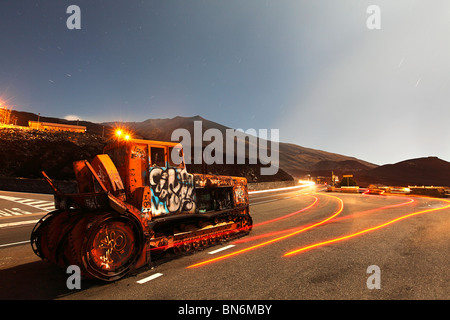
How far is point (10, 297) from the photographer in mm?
3979

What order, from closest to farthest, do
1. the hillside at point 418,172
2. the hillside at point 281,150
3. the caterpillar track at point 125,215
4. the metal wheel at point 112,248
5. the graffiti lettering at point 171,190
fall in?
the metal wheel at point 112,248
the caterpillar track at point 125,215
the graffiti lettering at point 171,190
the hillside at point 418,172
the hillside at point 281,150

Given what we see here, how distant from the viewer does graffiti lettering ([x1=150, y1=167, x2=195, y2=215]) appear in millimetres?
5578

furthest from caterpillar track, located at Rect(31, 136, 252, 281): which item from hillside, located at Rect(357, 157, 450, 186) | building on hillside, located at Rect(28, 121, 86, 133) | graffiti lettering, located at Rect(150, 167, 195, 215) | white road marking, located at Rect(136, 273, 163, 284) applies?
hillside, located at Rect(357, 157, 450, 186)

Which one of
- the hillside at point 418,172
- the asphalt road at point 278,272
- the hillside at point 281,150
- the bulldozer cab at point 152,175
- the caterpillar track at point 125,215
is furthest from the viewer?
the hillside at point 281,150

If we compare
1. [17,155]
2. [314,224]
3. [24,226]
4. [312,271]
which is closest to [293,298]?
[312,271]

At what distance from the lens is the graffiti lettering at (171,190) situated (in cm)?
558

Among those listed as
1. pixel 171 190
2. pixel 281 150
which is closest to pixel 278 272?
pixel 171 190

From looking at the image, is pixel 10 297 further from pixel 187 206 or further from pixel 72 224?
pixel 187 206

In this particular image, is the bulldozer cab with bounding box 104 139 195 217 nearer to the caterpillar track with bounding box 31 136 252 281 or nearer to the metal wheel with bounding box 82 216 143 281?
the caterpillar track with bounding box 31 136 252 281

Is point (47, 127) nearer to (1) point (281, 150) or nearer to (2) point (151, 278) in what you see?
(2) point (151, 278)

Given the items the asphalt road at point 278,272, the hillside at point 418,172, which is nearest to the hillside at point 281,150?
the hillside at point 418,172

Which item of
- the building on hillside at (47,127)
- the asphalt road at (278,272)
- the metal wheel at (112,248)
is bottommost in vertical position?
the asphalt road at (278,272)

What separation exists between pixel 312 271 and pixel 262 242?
256 centimetres

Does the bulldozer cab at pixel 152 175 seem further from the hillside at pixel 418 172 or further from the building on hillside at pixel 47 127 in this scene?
the hillside at pixel 418 172
